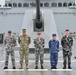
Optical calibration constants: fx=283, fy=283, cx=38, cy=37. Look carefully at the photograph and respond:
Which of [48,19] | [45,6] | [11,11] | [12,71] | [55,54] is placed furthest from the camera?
[11,11]

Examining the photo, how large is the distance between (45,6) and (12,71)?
16.7 metres

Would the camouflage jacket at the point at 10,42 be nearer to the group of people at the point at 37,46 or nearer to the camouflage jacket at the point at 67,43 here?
the group of people at the point at 37,46

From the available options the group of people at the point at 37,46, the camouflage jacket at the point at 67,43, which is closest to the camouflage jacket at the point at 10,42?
the group of people at the point at 37,46

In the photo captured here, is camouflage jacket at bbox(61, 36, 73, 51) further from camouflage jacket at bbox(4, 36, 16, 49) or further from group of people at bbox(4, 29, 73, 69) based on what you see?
camouflage jacket at bbox(4, 36, 16, 49)

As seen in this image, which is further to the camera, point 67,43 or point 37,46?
point 37,46

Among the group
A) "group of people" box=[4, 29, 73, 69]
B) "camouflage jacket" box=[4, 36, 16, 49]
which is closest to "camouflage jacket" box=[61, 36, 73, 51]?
"group of people" box=[4, 29, 73, 69]

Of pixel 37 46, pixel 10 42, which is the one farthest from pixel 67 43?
pixel 10 42

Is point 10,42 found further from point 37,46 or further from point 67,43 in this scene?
point 67,43

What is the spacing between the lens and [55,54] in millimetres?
8914

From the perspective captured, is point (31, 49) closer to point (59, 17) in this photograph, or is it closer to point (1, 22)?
point (59, 17)

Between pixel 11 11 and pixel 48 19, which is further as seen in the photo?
pixel 11 11

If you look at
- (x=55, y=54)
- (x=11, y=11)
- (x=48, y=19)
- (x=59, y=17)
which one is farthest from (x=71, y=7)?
(x=55, y=54)

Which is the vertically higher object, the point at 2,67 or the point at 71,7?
the point at 71,7

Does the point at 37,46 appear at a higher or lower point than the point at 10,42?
lower
